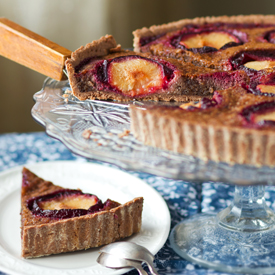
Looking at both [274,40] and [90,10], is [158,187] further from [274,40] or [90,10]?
[90,10]

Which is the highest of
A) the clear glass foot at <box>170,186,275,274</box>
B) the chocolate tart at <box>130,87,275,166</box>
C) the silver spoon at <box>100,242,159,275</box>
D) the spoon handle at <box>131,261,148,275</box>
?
the chocolate tart at <box>130,87,275,166</box>

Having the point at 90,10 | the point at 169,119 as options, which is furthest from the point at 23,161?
the point at 90,10

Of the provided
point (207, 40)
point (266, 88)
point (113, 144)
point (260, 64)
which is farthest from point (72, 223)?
point (207, 40)

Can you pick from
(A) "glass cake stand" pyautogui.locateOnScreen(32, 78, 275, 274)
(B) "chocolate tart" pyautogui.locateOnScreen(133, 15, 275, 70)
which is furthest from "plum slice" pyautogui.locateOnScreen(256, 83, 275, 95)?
(A) "glass cake stand" pyautogui.locateOnScreen(32, 78, 275, 274)

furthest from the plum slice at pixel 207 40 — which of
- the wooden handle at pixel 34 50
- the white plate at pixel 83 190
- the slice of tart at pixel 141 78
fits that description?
the white plate at pixel 83 190

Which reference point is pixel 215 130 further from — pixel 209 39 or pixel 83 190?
pixel 209 39

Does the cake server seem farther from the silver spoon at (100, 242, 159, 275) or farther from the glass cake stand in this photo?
the silver spoon at (100, 242, 159, 275)
